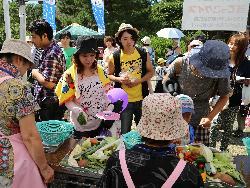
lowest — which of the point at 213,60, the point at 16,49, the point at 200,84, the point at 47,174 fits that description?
the point at 47,174

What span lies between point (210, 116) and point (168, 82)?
0.52 metres

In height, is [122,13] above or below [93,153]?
above

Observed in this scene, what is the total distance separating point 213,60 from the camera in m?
2.84

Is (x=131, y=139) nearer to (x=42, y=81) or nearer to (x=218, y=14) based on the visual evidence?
(x=42, y=81)

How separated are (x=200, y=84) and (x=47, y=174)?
1.62 metres

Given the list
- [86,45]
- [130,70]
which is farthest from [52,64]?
[130,70]

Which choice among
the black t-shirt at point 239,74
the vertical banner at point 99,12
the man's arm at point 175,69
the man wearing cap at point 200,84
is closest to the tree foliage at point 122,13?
the vertical banner at point 99,12

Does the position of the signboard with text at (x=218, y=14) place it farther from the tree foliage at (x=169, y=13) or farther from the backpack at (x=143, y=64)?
the tree foliage at (x=169, y=13)

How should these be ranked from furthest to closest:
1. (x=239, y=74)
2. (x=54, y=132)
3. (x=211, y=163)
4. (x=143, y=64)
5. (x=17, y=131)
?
(x=239, y=74) < (x=143, y=64) < (x=54, y=132) < (x=211, y=163) < (x=17, y=131)

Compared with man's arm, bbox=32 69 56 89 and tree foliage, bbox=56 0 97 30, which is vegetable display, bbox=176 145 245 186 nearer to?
man's arm, bbox=32 69 56 89

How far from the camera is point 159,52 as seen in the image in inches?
759

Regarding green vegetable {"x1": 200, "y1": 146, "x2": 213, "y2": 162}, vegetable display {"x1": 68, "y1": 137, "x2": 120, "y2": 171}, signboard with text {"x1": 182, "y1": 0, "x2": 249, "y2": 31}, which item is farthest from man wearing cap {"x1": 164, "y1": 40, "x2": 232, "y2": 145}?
signboard with text {"x1": 182, "y1": 0, "x2": 249, "y2": 31}

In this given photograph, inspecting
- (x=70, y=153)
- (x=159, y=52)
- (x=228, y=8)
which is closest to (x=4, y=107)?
(x=70, y=153)

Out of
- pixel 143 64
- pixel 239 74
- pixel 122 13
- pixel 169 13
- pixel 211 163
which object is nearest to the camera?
pixel 211 163
